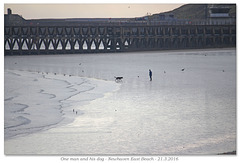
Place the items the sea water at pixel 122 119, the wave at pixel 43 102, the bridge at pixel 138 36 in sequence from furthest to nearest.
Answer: the bridge at pixel 138 36, the wave at pixel 43 102, the sea water at pixel 122 119

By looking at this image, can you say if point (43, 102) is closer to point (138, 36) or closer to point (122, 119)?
point (122, 119)

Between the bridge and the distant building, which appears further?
the distant building

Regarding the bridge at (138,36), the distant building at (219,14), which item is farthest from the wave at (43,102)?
the distant building at (219,14)

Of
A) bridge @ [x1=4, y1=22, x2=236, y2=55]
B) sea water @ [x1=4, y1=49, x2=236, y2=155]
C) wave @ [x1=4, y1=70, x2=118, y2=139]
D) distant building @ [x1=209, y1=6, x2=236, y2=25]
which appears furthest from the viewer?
distant building @ [x1=209, y1=6, x2=236, y2=25]

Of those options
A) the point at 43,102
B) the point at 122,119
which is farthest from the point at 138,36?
the point at 122,119

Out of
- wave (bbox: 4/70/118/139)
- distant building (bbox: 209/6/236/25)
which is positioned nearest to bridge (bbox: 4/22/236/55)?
distant building (bbox: 209/6/236/25)

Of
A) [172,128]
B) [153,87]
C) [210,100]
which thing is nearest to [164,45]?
[153,87]

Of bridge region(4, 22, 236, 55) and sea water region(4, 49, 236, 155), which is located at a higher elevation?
sea water region(4, 49, 236, 155)

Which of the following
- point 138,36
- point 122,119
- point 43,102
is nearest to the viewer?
point 122,119

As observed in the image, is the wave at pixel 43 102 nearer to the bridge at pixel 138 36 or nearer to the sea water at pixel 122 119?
the sea water at pixel 122 119

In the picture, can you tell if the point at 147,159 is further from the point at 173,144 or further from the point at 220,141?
the point at 220,141

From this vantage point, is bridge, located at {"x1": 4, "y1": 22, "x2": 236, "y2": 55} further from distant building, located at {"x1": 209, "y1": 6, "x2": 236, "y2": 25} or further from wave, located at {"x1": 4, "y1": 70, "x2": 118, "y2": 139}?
wave, located at {"x1": 4, "y1": 70, "x2": 118, "y2": 139}
